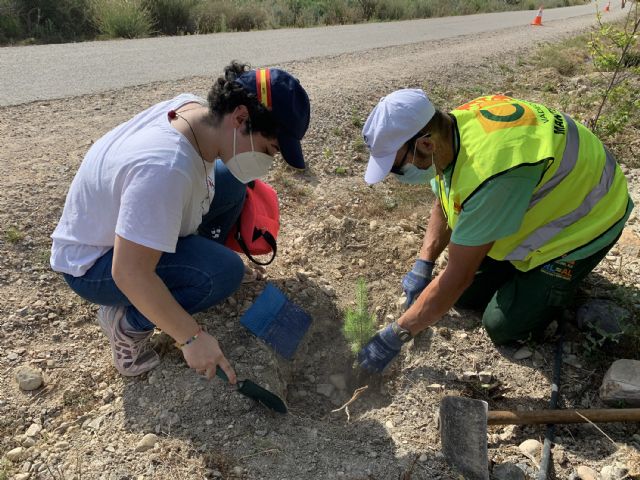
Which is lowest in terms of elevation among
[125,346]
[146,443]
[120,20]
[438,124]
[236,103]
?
[146,443]

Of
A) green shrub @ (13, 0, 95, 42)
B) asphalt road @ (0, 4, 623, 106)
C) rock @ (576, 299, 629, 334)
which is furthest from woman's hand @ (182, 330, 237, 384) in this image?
green shrub @ (13, 0, 95, 42)

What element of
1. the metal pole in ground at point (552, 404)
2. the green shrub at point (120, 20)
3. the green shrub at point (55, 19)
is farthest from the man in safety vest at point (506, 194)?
the green shrub at point (55, 19)

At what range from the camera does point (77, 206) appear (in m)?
1.98

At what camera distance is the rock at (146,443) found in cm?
191

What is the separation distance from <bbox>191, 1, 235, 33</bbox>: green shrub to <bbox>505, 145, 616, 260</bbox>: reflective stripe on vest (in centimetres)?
826

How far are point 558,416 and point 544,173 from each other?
95 cm

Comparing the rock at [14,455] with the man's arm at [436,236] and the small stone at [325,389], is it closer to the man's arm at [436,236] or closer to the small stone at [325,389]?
the small stone at [325,389]

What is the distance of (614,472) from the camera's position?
6.40ft

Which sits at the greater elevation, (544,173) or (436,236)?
(544,173)

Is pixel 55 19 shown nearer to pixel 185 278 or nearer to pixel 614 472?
pixel 185 278

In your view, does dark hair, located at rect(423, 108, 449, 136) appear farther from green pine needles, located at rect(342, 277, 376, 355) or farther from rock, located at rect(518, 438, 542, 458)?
rock, located at rect(518, 438, 542, 458)

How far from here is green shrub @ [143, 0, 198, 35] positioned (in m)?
9.06

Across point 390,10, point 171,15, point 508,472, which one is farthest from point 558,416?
point 390,10

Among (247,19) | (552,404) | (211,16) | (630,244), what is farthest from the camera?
(247,19)
